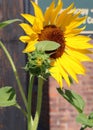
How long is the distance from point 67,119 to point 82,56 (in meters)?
3.05

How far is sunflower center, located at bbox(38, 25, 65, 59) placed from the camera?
57.2 inches

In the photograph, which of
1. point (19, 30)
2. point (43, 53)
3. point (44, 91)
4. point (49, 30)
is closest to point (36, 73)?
point (43, 53)

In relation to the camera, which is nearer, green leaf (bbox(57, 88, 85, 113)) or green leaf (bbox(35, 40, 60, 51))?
green leaf (bbox(35, 40, 60, 51))

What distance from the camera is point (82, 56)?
4.90 feet

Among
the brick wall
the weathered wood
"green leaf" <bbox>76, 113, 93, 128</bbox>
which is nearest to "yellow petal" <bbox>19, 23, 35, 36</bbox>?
"green leaf" <bbox>76, 113, 93, 128</bbox>

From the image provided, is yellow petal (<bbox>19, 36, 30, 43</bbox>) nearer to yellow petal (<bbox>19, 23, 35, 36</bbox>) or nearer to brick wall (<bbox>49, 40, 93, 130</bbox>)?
yellow petal (<bbox>19, 23, 35, 36</bbox>)

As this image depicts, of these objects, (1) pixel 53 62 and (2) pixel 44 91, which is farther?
(2) pixel 44 91

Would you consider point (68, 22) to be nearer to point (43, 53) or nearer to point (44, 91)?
point (43, 53)

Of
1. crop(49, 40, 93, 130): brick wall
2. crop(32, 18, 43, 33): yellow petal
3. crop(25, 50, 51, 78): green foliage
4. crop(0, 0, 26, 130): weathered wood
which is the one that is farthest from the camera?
crop(49, 40, 93, 130): brick wall

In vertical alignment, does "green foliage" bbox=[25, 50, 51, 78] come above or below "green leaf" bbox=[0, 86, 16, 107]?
above

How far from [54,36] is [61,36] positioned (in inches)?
1.9

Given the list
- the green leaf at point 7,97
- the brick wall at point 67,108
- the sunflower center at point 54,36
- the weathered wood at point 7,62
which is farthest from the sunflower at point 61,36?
the brick wall at point 67,108

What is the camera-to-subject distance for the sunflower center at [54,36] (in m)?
1.45

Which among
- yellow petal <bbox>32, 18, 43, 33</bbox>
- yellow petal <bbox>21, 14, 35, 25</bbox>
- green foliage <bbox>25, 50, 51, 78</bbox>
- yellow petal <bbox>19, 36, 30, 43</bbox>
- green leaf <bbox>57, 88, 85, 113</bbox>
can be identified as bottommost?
green leaf <bbox>57, 88, 85, 113</bbox>
